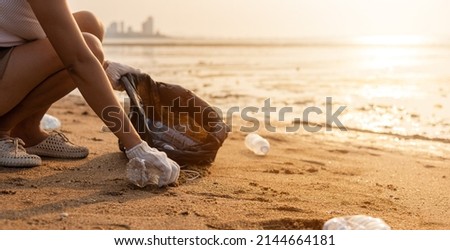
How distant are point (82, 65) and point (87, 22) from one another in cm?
79

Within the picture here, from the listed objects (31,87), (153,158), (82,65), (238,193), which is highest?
(82,65)

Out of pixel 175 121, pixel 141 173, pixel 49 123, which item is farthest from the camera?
pixel 49 123

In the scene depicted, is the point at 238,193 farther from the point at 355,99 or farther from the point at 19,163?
the point at 355,99

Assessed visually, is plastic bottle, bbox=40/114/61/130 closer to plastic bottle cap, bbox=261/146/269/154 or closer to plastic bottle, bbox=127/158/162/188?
plastic bottle cap, bbox=261/146/269/154

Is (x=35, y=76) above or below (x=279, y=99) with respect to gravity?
above

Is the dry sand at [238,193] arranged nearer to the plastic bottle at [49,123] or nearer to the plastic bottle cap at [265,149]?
the plastic bottle cap at [265,149]

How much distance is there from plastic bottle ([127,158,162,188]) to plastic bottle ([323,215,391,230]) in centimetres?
96

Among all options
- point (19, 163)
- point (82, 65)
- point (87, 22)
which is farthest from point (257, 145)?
point (82, 65)

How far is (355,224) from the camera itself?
8.75ft

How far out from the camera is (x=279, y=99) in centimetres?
806
